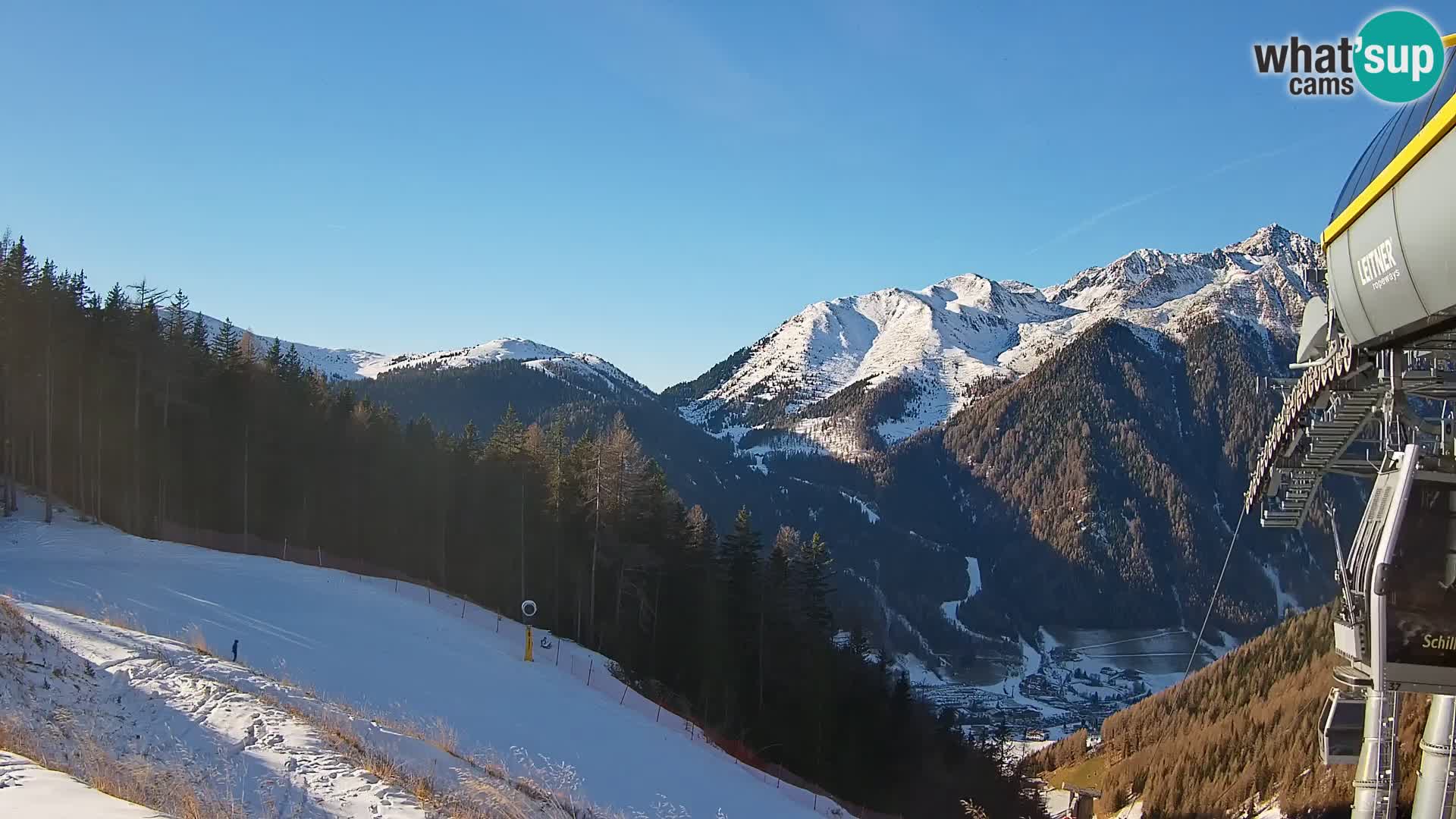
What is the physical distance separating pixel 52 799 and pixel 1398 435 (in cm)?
1301

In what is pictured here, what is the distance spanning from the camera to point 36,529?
29.6 meters

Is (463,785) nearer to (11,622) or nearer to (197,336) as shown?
(11,622)

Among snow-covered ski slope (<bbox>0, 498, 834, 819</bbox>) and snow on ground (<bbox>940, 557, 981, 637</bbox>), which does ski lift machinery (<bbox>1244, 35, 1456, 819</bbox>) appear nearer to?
snow-covered ski slope (<bbox>0, 498, 834, 819</bbox>)

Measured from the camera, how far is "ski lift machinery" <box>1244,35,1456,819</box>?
5.65 m

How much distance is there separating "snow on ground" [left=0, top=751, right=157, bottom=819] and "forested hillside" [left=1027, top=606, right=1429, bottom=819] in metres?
16.8

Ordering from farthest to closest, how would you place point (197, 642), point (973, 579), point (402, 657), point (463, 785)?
point (973, 579)
point (402, 657)
point (197, 642)
point (463, 785)

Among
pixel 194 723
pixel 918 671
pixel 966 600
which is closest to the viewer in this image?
pixel 194 723

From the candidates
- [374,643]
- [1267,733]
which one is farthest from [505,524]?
[1267,733]

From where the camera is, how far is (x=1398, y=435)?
376 inches

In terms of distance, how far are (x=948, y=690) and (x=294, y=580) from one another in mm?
113461

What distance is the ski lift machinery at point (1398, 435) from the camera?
5652mm

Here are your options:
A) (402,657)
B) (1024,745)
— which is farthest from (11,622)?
(1024,745)

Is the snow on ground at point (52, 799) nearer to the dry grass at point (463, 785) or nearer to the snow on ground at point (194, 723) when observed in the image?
the snow on ground at point (194, 723)

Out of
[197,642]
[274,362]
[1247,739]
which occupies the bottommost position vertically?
[1247,739]
